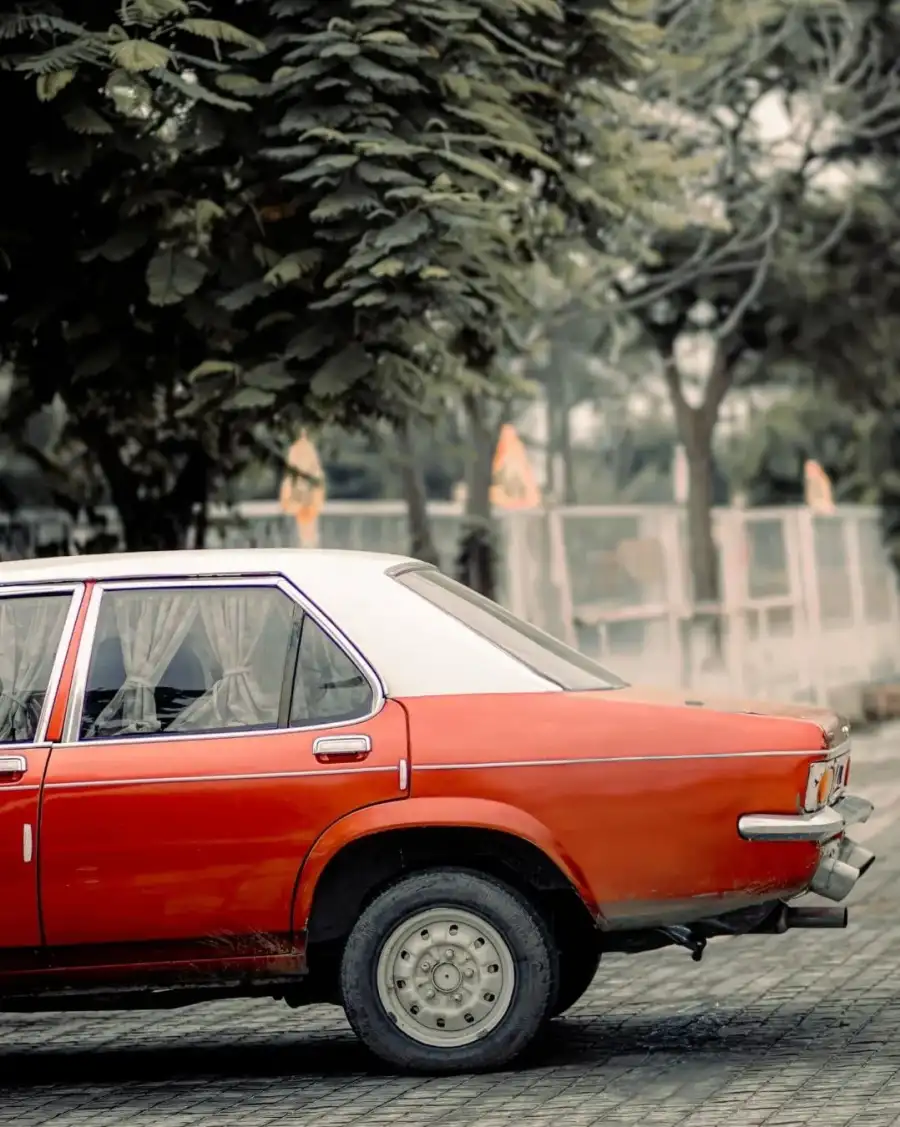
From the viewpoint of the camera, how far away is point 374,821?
7836 millimetres

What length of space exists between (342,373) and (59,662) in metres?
4.28

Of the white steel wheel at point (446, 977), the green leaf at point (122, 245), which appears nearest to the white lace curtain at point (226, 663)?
the white steel wheel at point (446, 977)

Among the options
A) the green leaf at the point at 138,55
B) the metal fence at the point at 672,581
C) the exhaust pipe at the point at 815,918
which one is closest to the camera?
the exhaust pipe at the point at 815,918

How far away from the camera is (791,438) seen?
58.6 metres

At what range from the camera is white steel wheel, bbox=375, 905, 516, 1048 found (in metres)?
7.92

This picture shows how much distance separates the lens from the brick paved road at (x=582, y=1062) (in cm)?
742

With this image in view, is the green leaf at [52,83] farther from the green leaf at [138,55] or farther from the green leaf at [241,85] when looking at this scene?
the green leaf at [241,85]

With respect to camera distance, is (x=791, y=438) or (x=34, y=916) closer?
(x=34, y=916)

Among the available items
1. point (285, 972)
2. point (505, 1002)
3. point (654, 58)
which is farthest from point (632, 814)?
point (654, 58)

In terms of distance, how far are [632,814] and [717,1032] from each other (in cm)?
136

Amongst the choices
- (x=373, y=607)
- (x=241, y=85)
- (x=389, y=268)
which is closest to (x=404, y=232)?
(x=389, y=268)

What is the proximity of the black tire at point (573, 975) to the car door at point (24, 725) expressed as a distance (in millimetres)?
1868

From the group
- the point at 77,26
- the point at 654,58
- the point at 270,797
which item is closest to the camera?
the point at 270,797

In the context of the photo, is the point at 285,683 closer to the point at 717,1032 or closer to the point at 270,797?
the point at 270,797
